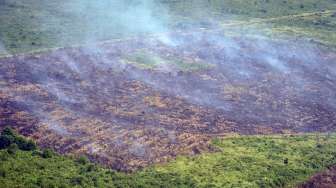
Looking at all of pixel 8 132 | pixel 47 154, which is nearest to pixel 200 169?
pixel 47 154

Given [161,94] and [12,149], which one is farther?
[161,94]

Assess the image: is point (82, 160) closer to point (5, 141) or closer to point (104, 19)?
point (5, 141)

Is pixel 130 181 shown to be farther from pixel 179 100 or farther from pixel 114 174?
pixel 179 100

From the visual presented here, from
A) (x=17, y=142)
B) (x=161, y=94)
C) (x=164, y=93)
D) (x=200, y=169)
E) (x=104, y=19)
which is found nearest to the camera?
(x=200, y=169)

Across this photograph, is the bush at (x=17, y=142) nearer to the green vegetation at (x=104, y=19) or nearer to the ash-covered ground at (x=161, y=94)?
the ash-covered ground at (x=161, y=94)

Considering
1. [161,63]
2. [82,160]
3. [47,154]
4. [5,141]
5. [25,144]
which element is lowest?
[161,63]

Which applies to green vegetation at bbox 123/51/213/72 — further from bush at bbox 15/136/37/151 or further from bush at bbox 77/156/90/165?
bush at bbox 77/156/90/165

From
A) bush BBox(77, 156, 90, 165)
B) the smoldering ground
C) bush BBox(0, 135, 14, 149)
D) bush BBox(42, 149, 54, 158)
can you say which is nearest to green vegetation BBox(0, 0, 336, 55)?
the smoldering ground
